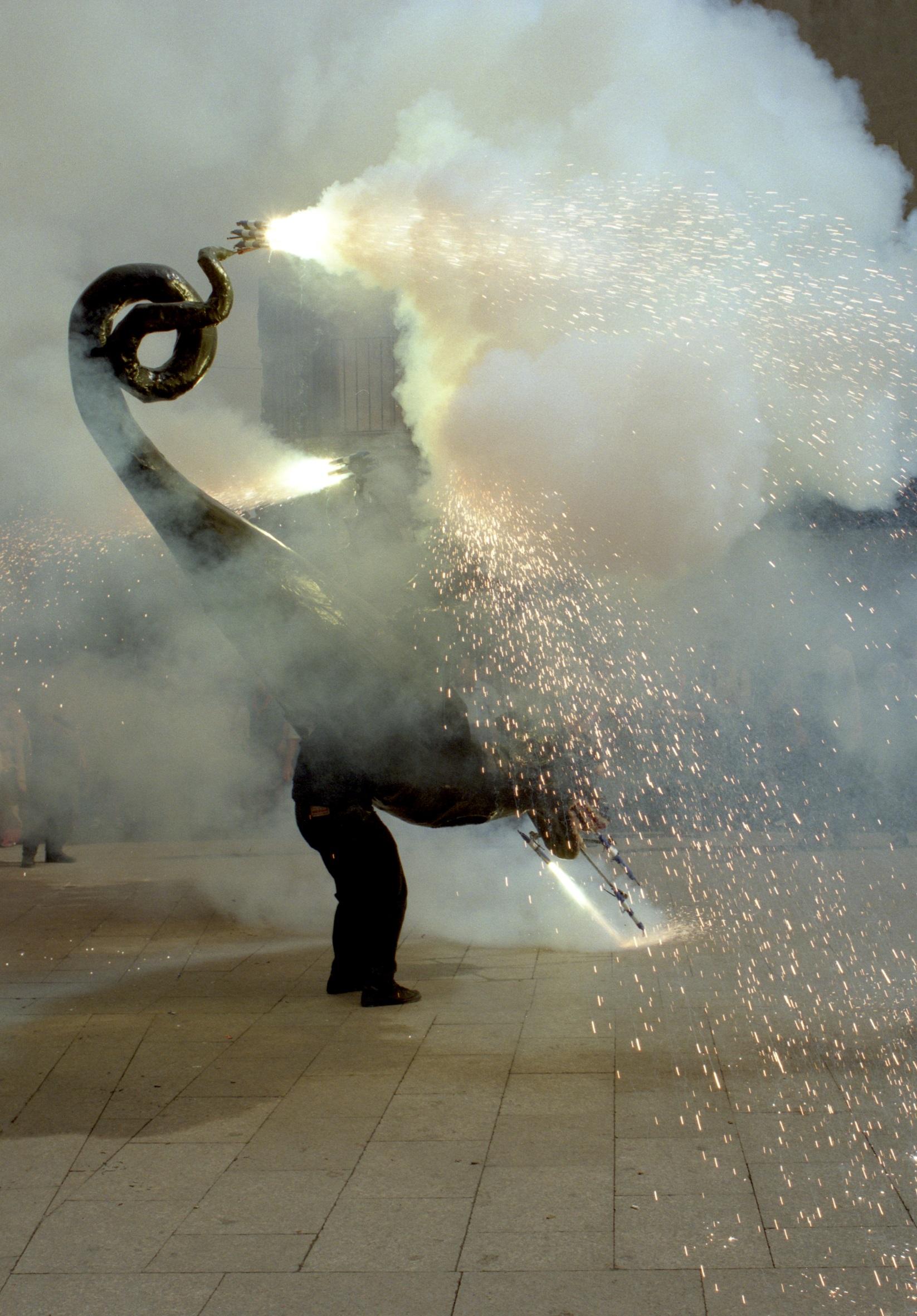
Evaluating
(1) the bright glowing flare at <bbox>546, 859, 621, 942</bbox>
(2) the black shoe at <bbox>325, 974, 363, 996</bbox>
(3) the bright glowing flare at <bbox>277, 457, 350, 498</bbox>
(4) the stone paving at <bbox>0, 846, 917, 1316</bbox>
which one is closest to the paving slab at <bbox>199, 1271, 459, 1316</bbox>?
(4) the stone paving at <bbox>0, 846, 917, 1316</bbox>

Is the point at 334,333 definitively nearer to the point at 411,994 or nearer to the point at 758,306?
the point at 758,306

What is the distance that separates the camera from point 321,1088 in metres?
3.93

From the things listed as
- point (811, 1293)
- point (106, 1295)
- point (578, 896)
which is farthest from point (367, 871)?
point (811, 1293)

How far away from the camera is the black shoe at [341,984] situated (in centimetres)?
520

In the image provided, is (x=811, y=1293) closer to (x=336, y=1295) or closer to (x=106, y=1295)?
(x=336, y=1295)

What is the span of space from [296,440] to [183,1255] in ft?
23.4

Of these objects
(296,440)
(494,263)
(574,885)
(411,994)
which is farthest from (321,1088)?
(296,440)

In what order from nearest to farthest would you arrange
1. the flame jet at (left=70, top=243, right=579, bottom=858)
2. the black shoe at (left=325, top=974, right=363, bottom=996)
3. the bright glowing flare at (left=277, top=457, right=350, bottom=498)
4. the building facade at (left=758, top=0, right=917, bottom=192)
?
the flame jet at (left=70, top=243, right=579, bottom=858)
the black shoe at (left=325, top=974, right=363, bottom=996)
the bright glowing flare at (left=277, top=457, right=350, bottom=498)
the building facade at (left=758, top=0, right=917, bottom=192)

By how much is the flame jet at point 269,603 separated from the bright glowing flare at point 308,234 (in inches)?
39.7

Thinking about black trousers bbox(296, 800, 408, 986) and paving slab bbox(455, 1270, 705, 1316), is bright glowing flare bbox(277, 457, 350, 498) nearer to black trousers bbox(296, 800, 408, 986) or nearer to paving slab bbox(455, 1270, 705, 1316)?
black trousers bbox(296, 800, 408, 986)

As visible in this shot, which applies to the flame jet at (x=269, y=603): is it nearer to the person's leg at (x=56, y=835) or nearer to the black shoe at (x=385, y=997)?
the black shoe at (x=385, y=997)

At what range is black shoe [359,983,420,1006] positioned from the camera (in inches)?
195

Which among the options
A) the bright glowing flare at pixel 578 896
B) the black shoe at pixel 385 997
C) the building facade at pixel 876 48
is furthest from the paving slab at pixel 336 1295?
the building facade at pixel 876 48

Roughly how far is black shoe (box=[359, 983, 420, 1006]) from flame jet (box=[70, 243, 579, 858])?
25.0 inches
